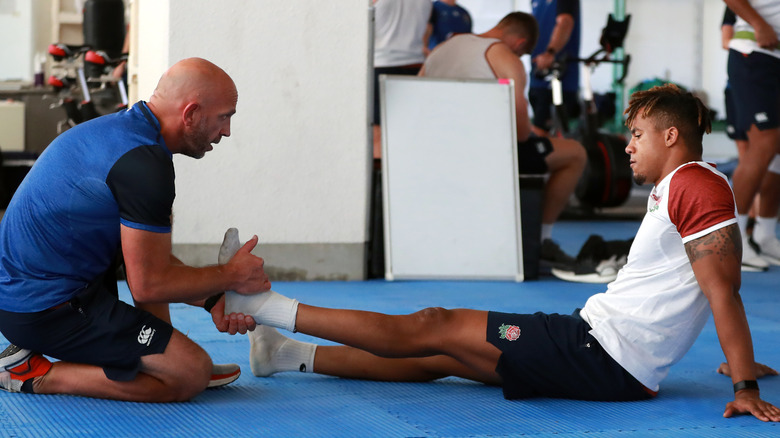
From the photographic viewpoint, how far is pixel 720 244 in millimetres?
2158

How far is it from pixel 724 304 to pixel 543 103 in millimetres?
5156

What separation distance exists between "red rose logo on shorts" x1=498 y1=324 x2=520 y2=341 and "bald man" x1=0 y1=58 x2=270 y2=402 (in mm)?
661

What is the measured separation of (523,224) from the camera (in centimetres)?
491

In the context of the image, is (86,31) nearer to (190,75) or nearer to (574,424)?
(190,75)

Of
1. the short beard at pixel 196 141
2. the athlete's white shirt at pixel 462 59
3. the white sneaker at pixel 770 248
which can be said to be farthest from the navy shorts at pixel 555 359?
the white sneaker at pixel 770 248

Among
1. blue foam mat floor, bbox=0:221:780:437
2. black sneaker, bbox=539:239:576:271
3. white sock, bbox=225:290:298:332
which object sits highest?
white sock, bbox=225:290:298:332

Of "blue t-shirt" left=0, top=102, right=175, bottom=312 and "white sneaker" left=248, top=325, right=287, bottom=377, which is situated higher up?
"blue t-shirt" left=0, top=102, right=175, bottom=312

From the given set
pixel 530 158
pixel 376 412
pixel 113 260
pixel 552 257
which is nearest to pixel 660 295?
pixel 376 412

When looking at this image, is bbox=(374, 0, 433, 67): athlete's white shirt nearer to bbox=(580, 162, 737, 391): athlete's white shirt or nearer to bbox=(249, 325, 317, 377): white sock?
bbox=(249, 325, 317, 377): white sock

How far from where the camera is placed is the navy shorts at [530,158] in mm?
5012

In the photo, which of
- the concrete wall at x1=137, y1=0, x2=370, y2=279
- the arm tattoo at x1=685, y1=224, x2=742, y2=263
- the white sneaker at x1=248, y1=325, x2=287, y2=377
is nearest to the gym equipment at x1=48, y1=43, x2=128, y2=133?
the concrete wall at x1=137, y1=0, x2=370, y2=279

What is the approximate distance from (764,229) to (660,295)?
3.61m

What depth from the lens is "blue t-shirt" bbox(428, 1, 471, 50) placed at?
22.3ft

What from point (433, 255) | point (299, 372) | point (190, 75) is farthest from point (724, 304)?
point (433, 255)
